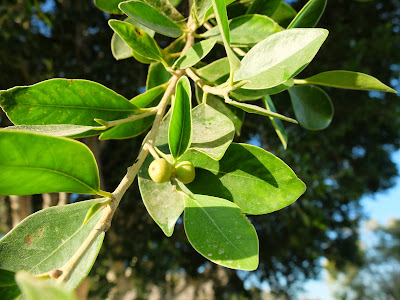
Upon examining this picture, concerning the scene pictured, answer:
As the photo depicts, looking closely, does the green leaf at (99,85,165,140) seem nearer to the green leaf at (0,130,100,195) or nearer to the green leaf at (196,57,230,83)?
the green leaf at (196,57,230,83)

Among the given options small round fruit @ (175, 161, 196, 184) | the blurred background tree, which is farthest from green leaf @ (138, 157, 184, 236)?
the blurred background tree

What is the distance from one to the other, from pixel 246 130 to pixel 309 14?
1224mm

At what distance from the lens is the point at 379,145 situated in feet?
11.1

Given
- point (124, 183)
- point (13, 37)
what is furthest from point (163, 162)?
point (13, 37)

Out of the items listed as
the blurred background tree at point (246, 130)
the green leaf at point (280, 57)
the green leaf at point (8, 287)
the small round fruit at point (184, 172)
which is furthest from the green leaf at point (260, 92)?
the blurred background tree at point (246, 130)

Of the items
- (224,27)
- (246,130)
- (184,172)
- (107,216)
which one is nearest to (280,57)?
(224,27)

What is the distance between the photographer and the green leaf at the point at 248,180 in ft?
1.55

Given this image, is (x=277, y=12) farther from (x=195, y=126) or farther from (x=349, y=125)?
(x=349, y=125)

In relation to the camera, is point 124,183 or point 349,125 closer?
point 124,183

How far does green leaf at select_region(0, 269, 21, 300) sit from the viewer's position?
374 mm

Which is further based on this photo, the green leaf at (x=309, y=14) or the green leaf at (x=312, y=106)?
the green leaf at (x=312, y=106)

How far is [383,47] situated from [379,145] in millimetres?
1227

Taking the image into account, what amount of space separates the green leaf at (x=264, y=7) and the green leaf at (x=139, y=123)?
280mm

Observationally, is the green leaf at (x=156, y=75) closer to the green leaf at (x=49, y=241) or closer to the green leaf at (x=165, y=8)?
the green leaf at (x=165, y=8)
